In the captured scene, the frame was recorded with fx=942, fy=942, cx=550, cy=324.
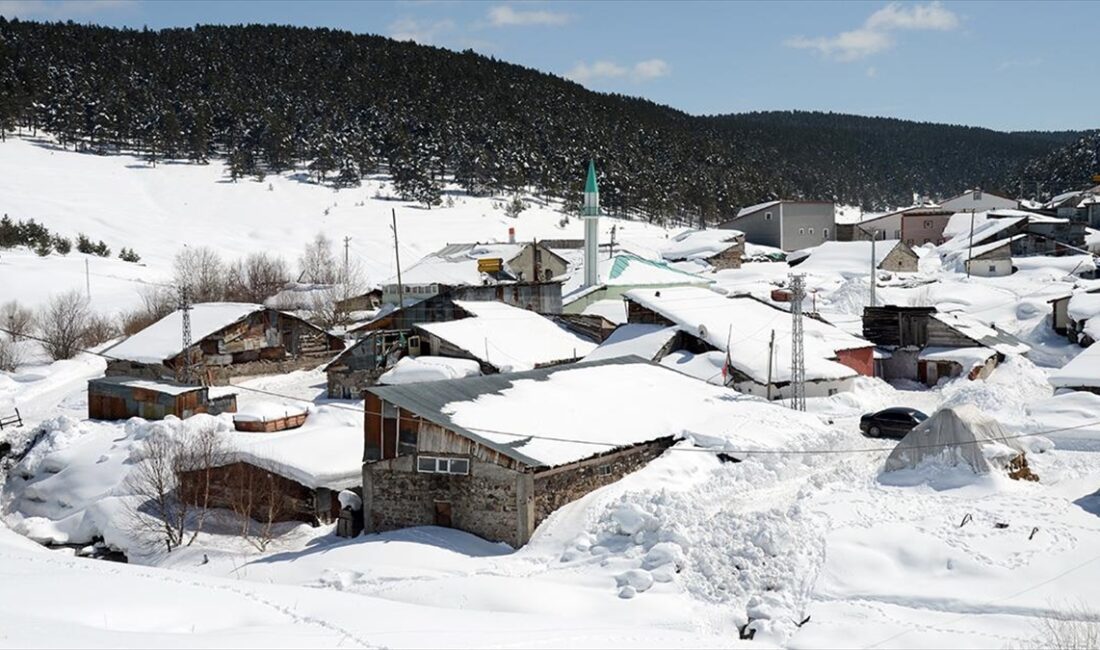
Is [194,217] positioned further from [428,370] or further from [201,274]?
[428,370]

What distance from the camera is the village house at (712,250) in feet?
239

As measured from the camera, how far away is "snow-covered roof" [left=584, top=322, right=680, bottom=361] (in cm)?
3438

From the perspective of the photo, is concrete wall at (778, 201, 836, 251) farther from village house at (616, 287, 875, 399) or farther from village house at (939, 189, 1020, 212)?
village house at (616, 287, 875, 399)

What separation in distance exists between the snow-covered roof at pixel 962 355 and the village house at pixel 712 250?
3387 centimetres

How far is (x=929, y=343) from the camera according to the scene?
38281mm

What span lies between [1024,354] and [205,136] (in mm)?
100569

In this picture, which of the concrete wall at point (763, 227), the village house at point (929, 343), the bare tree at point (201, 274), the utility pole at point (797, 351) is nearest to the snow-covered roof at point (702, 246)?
the concrete wall at point (763, 227)

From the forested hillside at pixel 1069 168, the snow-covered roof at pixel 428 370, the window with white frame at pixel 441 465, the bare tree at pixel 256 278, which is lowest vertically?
the window with white frame at pixel 441 465

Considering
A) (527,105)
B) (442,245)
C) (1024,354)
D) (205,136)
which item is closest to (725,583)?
(1024,354)

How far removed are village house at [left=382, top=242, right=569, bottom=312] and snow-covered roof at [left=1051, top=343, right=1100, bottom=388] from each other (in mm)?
31481

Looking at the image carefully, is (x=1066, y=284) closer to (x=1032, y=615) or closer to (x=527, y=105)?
(x=1032, y=615)

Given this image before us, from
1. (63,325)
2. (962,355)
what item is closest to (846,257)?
(962,355)

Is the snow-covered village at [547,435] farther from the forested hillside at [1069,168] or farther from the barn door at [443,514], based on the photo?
the forested hillside at [1069,168]

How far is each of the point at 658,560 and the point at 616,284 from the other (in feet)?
114
